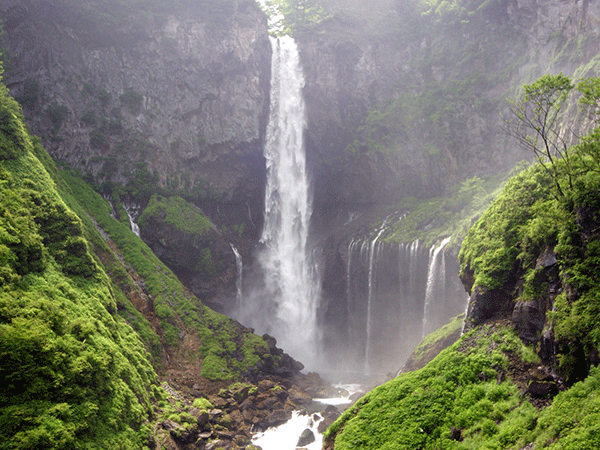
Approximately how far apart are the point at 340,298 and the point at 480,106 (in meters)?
24.5

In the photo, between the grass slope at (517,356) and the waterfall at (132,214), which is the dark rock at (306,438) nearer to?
the grass slope at (517,356)

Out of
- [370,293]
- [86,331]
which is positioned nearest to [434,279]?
[370,293]

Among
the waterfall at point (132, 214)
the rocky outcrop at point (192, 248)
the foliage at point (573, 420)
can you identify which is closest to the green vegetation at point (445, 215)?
the rocky outcrop at point (192, 248)

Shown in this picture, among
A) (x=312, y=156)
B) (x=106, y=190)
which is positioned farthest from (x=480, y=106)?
(x=106, y=190)

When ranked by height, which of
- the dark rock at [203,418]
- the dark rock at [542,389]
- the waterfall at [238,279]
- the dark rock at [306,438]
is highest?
the waterfall at [238,279]

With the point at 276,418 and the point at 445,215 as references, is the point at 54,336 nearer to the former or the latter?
the point at 276,418

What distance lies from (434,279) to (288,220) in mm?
18829

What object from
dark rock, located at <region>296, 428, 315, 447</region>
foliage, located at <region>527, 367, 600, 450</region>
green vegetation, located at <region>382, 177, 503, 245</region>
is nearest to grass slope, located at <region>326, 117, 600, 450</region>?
foliage, located at <region>527, 367, 600, 450</region>

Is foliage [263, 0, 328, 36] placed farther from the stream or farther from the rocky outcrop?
the stream

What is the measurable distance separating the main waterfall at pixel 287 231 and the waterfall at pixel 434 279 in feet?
42.7

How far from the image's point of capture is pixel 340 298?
3944 centimetres

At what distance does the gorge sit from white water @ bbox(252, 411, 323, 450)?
2.46 ft

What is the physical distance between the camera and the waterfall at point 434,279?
101ft

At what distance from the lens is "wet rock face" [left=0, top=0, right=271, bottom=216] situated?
34906 mm
